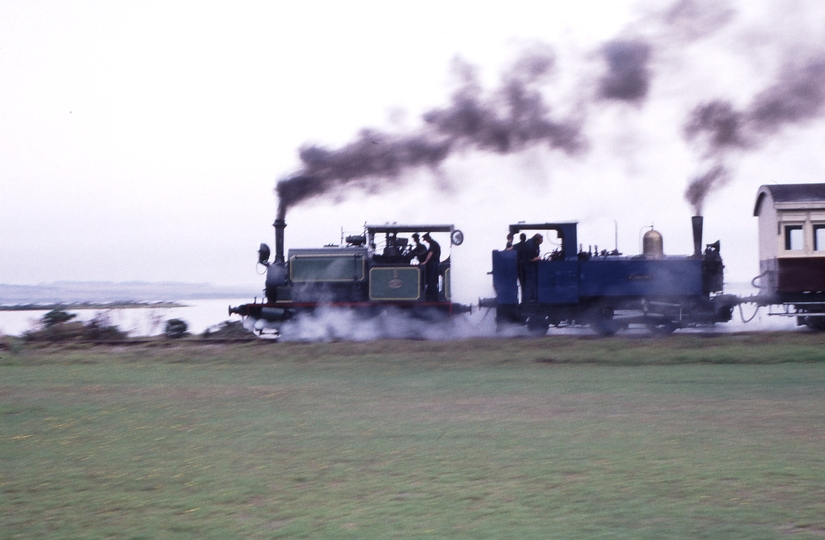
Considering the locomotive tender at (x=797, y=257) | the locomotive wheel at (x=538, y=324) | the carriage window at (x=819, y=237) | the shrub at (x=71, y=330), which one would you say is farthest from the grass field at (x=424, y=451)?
the shrub at (x=71, y=330)

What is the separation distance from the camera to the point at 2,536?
5.02 m

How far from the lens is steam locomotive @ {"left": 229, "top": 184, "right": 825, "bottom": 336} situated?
63.0 feet

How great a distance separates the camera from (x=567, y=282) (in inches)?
760

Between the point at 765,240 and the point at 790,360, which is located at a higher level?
the point at 765,240

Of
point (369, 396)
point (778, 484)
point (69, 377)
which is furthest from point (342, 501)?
point (69, 377)

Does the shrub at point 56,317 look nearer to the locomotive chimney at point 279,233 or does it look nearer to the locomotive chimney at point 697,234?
the locomotive chimney at point 279,233

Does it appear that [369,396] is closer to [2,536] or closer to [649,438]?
[649,438]

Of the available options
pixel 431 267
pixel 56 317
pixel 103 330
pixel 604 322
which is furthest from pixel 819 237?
pixel 56 317

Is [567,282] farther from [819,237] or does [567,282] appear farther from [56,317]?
[56,317]

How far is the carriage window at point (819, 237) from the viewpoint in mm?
19812

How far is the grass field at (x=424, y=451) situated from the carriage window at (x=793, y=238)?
7.26 metres

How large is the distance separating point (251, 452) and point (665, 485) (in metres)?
3.82

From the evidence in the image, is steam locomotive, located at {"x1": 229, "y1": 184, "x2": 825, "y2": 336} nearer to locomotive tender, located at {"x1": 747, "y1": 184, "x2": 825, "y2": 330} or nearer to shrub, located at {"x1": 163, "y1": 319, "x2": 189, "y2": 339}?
locomotive tender, located at {"x1": 747, "y1": 184, "x2": 825, "y2": 330}

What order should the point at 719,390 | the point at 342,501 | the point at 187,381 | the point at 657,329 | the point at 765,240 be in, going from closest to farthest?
the point at 342,501, the point at 719,390, the point at 187,381, the point at 657,329, the point at 765,240
